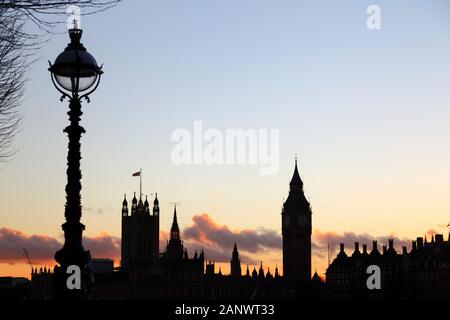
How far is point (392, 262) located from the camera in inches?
5276

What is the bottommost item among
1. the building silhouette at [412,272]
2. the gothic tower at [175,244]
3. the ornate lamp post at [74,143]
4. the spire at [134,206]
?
the ornate lamp post at [74,143]

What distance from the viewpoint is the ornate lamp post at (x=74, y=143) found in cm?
1273

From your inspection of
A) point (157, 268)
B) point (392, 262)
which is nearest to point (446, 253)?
point (392, 262)

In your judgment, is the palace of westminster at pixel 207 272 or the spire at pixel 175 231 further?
the spire at pixel 175 231

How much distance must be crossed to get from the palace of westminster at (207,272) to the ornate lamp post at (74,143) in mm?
130573

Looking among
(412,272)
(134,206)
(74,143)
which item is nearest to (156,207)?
(134,206)

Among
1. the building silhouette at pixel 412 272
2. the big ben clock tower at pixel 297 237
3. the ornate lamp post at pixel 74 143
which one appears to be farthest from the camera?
the big ben clock tower at pixel 297 237

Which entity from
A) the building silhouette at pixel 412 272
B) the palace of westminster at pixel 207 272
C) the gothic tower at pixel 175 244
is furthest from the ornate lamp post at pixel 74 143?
the gothic tower at pixel 175 244

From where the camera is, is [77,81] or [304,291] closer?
[77,81]

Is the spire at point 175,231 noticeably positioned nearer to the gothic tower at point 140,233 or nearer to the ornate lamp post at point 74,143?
the gothic tower at point 140,233

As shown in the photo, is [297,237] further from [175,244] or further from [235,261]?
[175,244]
